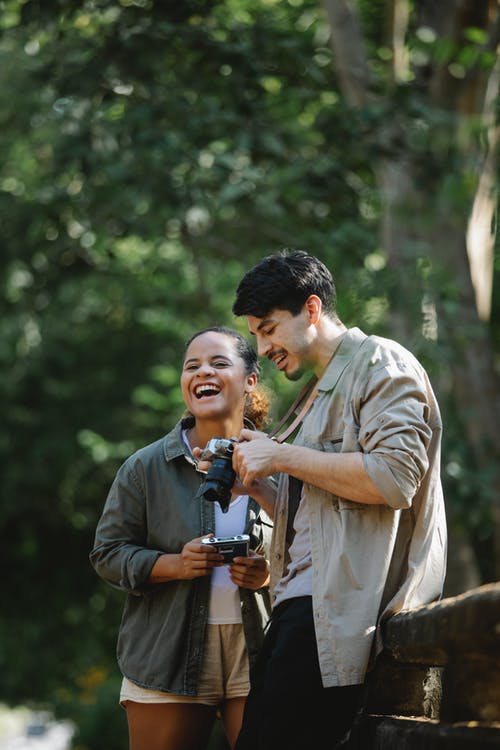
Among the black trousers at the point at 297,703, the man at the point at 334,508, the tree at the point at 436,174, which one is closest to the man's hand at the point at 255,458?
the man at the point at 334,508

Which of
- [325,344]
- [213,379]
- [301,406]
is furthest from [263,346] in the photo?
[213,379]

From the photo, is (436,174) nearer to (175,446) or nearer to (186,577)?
(175,446)

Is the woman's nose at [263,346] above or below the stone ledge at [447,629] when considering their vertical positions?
above

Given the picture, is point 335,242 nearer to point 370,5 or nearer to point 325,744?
point 370,5

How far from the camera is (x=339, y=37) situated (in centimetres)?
985

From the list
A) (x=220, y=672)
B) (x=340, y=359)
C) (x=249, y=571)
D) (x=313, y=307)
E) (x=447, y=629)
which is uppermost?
(x=313, y=307)

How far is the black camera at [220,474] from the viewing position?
3471mm

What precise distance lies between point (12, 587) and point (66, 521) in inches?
59.5

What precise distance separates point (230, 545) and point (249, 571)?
0.11m

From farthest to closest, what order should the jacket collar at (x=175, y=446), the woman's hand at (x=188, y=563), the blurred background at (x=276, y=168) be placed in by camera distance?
the blurred background at (x=276, y=168)
the jacket collar at (x=175, y=446)
the woman's hand at (x=188, y=563)

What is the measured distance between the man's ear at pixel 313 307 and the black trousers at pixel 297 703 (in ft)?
2.66

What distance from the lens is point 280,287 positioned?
3.46 meters

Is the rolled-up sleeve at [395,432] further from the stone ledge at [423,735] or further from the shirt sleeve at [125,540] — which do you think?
the shirt sleeve at [125,540]

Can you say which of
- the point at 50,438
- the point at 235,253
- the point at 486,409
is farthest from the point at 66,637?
the point at 486,409
